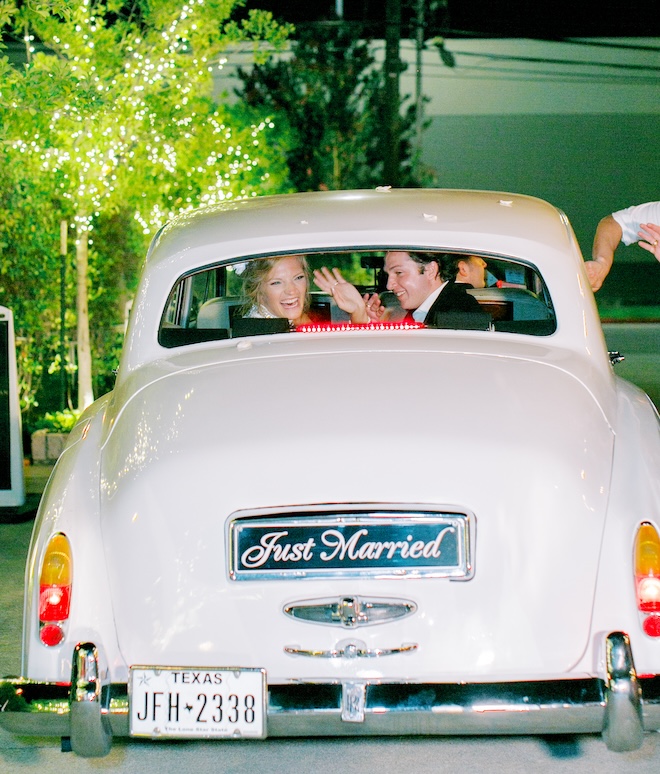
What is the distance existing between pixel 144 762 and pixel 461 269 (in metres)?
4.14

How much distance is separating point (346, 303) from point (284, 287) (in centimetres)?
29

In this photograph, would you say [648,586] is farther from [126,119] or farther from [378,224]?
[126,119]

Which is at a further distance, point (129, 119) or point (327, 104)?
point (327, 104)

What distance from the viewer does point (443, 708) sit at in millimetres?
3615

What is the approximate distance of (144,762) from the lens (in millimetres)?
4488

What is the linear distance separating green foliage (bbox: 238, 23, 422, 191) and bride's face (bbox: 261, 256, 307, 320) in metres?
16.2

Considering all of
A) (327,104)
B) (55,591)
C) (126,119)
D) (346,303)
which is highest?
(327,104)

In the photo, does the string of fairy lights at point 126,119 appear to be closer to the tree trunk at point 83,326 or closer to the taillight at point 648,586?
the tree trunk at point 83,326

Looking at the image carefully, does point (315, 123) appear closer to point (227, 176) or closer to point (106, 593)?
point (227, 176)

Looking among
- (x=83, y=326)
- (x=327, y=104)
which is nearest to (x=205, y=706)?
(x=83, y=326)

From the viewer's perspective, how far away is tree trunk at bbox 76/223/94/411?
12.9m

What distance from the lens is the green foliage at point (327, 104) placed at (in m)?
22.3

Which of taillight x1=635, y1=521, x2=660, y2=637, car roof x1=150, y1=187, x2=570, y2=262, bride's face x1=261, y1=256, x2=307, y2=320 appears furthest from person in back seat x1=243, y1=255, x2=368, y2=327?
taillight x1=635, y1=521, x2=660, y2=637

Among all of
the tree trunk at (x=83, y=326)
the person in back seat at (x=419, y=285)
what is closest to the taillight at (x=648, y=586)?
the person in back seat at (x=419, y=285)
